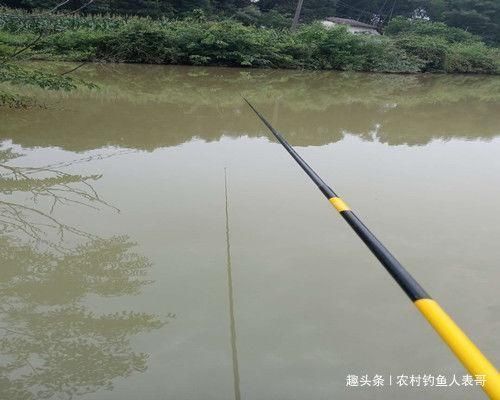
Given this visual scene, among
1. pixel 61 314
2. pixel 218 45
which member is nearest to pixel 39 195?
pixel 61 314

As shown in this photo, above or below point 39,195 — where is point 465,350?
above

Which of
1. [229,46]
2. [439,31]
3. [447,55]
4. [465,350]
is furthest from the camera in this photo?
[439,31]

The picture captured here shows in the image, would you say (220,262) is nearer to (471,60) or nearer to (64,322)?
(64,322)

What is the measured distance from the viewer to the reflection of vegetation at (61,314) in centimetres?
151

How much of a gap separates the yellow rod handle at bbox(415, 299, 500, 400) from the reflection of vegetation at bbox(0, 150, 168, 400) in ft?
3.44

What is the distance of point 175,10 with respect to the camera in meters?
18.7

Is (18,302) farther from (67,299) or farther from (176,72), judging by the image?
(176,72)

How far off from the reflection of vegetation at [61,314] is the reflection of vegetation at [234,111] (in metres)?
2.03

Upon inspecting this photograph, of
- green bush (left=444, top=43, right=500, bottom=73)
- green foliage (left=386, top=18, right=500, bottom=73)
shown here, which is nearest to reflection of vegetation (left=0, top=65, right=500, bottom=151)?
green foliage (left=386, top=18, right=500, bottom=73)

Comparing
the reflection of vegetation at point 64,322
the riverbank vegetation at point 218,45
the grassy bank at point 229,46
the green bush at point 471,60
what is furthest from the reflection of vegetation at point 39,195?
the green bush at point 471,60

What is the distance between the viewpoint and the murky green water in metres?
1.56

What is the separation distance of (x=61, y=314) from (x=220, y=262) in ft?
2.52

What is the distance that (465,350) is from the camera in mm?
789

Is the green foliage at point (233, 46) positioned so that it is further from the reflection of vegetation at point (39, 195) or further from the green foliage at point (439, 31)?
the reflection of vegetation at point (39, 195)
